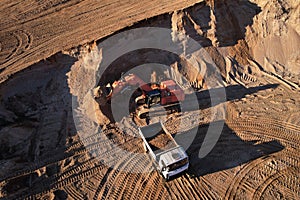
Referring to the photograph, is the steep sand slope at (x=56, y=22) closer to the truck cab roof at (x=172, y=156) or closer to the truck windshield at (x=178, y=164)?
the truck cab roof at (x=172, y=156)

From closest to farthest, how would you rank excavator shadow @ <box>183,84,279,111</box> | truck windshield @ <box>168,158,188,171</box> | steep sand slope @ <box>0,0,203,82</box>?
truck windshield @ <box>168,158,188,171</box> → excavator shadow @ <box>183,84,279,111</box> → steep sand slope @ <box>0,0,203,82</box>

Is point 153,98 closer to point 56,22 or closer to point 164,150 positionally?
point 164,150

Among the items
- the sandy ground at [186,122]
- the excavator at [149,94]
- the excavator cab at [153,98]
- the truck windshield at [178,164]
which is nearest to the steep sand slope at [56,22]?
the sandy ground at [186,122]

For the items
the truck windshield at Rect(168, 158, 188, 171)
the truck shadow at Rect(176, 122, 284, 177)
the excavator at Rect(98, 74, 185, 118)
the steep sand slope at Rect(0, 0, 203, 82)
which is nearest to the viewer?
the truck windshield at Rect(168, 158, 188, 171)

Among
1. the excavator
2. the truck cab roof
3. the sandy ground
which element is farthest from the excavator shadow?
the truck cab roof

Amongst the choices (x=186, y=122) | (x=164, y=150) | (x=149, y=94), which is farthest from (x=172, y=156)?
(x=149, y=94)

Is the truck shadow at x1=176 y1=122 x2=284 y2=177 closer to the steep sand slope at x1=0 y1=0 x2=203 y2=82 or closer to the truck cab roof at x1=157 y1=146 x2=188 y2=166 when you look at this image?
the truck cab roof at x1=157 y1=146 x2=188 y2=166

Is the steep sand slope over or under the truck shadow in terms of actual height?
over

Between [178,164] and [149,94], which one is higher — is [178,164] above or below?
below
